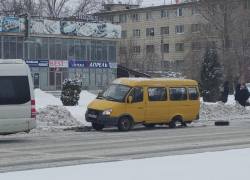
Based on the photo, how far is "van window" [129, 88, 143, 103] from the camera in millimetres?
23844

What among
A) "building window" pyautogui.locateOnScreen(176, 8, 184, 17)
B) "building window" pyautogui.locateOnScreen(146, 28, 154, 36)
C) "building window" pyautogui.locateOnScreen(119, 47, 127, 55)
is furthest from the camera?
"building window" pyautogui.locateOnScreen(146, 28, 154, 36)

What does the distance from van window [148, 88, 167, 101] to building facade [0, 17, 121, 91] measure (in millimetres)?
41012

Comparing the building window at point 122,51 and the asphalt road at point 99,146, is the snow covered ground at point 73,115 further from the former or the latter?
the building window at point 122,51

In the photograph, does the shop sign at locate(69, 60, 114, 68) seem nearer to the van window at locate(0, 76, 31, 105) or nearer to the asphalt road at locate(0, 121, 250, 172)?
the asphalt road at locate(0, 121, 250, 172)

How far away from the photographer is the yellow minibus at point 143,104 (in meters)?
23.3

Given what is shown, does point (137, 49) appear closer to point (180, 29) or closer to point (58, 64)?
point (180, 29)

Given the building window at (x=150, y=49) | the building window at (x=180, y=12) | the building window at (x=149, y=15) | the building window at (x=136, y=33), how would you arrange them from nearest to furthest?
the building window at (x=180, y=12) < the building window at (x=150, y=49) < the building window at (x=149, y=15) < the building window at (x=136, y=33)

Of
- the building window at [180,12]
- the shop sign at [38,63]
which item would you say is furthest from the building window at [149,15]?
the shop sign at [38,63]

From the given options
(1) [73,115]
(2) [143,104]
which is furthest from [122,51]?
(2) [143,104]

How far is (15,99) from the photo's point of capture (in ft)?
61.1

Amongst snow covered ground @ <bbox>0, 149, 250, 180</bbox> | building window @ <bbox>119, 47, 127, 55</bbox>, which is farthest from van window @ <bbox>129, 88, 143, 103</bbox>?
building window @ <bbox>119, 47, 127, 55</bbox>

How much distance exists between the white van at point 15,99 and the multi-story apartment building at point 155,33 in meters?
67.2

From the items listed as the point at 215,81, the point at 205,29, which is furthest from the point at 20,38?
the point at 215,81

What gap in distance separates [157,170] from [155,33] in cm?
8621
